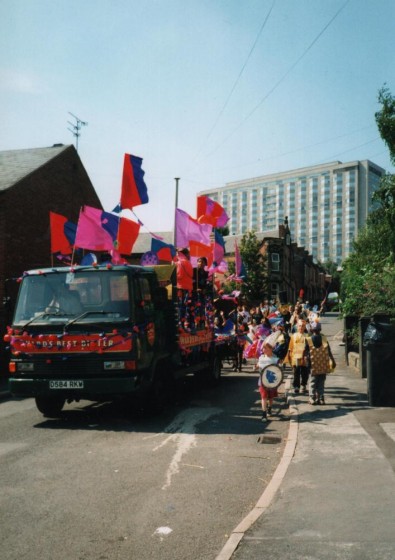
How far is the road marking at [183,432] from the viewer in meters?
6.59

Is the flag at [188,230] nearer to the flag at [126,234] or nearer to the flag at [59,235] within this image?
the flag at [126,234]

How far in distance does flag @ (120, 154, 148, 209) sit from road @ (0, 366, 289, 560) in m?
4.09

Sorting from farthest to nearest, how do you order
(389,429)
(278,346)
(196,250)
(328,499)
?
(278,346) < (196,250) < (389,429) < (328,499)

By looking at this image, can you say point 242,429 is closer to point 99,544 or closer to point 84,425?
point 84,425

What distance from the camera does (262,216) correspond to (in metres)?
176

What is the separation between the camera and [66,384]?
27.9 feet

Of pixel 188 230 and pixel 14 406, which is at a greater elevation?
pixel 188 230

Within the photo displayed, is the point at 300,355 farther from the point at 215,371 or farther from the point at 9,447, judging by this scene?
the point at 9,447

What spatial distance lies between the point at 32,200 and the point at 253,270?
33016 mm

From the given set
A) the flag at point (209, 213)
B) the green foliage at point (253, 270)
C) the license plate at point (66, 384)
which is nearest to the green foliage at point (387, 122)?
the flag at point (209, 213)

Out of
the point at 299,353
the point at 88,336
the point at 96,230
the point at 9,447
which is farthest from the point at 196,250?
the point at 9,447

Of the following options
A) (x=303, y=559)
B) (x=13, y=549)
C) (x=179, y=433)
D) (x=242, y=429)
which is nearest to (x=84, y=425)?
(x=179, y=433)

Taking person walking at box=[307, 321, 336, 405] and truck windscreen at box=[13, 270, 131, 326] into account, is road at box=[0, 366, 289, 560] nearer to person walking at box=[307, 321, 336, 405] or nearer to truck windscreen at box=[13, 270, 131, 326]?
person walking at box=[307, 321, 336, 405]

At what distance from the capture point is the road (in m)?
4.39
